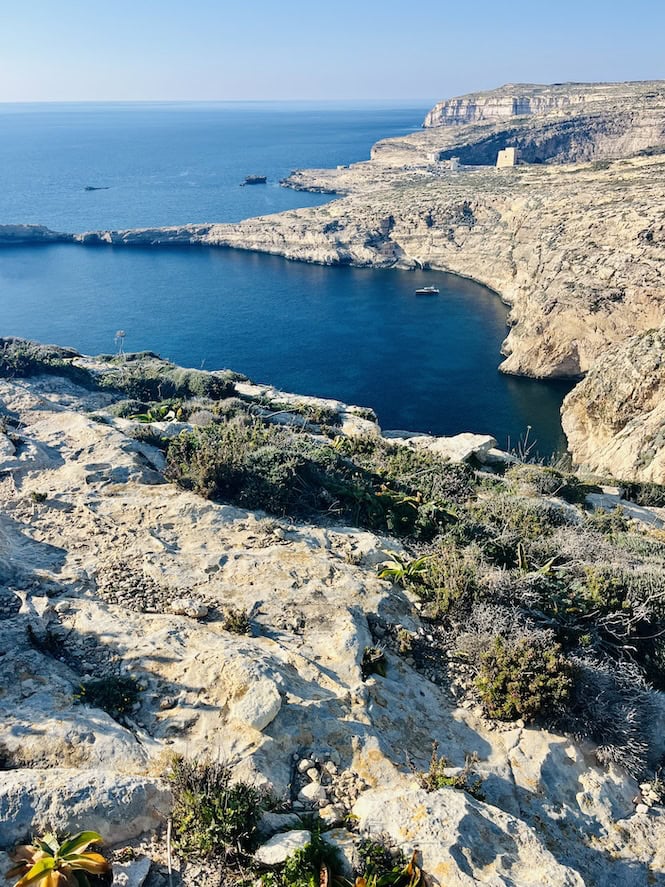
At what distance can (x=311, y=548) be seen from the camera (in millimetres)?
9133

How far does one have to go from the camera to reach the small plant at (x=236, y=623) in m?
7.01

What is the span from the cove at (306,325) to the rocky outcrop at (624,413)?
2.63m

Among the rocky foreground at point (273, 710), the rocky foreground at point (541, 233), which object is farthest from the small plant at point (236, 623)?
the rocky foreground at point (541, 233)

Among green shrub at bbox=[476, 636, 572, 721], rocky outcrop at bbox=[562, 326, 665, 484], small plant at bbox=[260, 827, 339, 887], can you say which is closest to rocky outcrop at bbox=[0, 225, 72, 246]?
rocky outcrop at bbox=[562, 326, 665, 484]

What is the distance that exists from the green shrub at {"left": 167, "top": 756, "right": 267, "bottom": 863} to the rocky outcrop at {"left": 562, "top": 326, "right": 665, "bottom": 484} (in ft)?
75.3

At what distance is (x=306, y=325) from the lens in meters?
57.0

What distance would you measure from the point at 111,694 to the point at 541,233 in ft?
177

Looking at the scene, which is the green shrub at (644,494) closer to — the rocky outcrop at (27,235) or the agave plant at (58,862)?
the agave plant at (58,862)

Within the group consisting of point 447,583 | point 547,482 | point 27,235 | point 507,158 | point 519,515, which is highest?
point 507,158

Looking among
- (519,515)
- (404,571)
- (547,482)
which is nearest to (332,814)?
(404,571)

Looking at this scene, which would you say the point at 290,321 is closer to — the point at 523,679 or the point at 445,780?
the point at 523,679

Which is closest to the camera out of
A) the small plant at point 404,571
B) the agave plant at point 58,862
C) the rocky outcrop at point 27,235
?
the agave plant at point 58,862

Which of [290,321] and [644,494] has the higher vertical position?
[290,321]

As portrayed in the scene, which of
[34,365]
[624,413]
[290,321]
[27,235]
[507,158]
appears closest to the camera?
[34,365]
